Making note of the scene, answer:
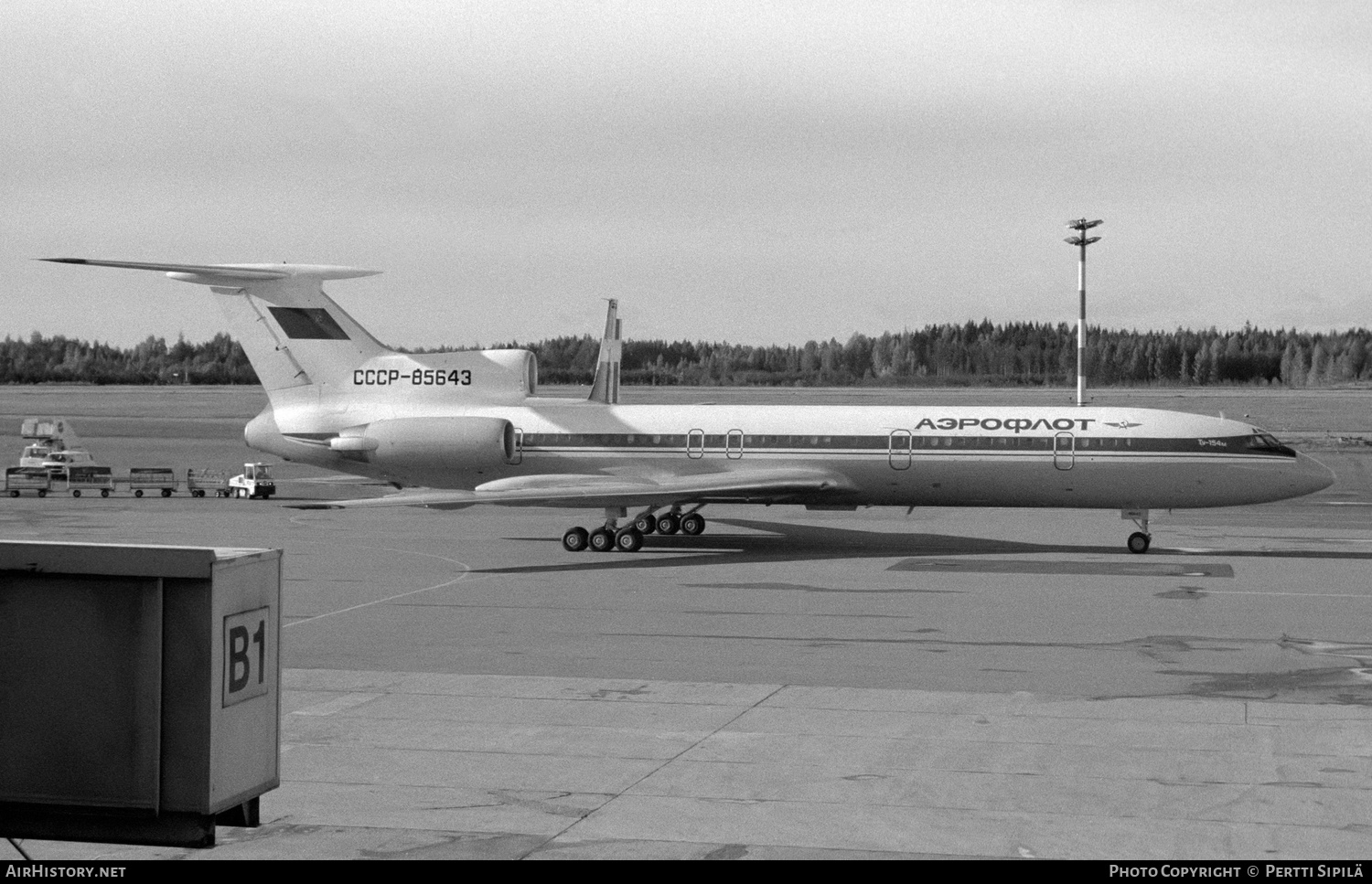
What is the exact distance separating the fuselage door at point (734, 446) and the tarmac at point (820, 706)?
2.53m

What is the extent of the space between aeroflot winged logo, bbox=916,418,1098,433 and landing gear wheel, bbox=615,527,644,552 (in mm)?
6860

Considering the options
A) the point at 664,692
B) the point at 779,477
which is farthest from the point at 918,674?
the point at 779,477

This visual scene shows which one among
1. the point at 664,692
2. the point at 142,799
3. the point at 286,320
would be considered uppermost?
the point at 286,320

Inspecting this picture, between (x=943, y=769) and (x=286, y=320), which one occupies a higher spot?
(x=286, y=320)

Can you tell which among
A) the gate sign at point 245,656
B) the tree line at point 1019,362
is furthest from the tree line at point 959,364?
the gate sign at point 245,656

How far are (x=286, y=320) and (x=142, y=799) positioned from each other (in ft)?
97.0

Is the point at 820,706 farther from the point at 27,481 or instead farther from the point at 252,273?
the point at 27,481

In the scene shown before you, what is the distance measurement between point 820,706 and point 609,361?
98.5ft

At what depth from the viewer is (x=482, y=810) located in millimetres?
11805

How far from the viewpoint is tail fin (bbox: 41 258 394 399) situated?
36.3 meters

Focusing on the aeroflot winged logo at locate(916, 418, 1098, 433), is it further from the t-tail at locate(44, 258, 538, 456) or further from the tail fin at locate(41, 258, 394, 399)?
the tail fin at locate(41, 258, 394, 399)

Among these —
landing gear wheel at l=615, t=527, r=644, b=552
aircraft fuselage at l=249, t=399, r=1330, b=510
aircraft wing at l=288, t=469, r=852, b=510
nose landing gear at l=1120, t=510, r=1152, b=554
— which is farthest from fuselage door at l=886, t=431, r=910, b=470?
landing gear wheel at l=615, t=527, r=644, b=552
